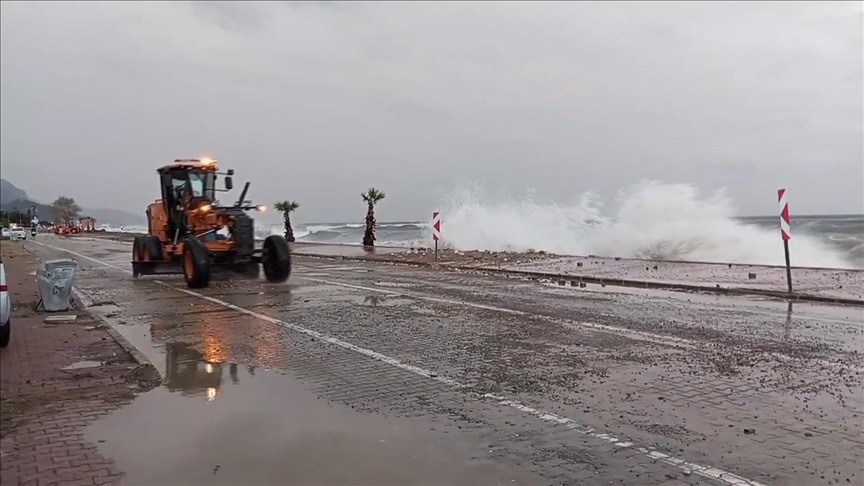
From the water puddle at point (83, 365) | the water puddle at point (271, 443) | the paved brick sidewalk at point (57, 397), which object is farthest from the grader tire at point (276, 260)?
the water puddle at point (271, 443)

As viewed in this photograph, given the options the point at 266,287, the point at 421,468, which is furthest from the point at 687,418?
the point at 266,287

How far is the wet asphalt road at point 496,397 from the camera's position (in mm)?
4656

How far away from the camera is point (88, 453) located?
4.83m

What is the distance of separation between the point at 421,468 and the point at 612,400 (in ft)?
8.01

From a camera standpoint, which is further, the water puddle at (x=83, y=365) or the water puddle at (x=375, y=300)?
the water puddle at (x=375, y=300)

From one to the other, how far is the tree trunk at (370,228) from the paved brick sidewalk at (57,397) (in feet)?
92.8

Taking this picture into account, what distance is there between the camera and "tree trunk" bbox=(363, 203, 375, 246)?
38938 millimetres

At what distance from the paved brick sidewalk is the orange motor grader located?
6.80 meters

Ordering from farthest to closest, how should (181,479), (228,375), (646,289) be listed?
1. (646,289)
2. (228,375)
3. (181,479)

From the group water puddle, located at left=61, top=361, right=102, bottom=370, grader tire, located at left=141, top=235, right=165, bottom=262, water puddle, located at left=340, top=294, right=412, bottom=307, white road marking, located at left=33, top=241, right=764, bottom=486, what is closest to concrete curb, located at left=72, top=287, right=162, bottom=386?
water puddle, located at left=61, top=361, right=102, bottom=370

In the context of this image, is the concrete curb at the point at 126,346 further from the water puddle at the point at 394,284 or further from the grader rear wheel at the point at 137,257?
the water puddle at the point at 394,284

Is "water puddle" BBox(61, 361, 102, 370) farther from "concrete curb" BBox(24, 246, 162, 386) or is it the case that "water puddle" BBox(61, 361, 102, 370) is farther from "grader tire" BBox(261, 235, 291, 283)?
"grader tire" BBox(261, 235, 291, 283)

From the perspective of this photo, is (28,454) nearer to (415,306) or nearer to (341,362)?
(341,362)

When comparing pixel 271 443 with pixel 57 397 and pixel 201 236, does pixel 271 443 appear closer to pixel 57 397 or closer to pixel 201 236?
pixel 57 397
